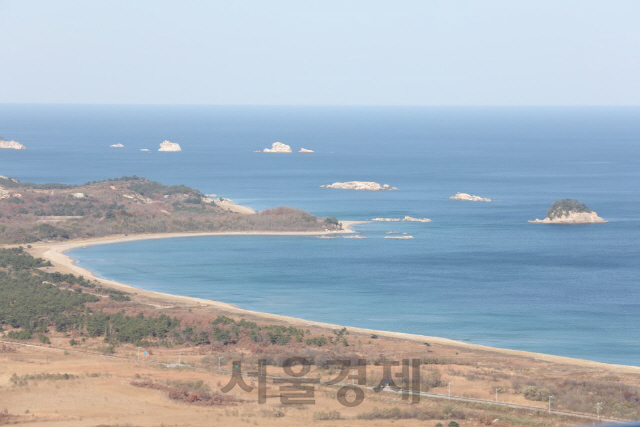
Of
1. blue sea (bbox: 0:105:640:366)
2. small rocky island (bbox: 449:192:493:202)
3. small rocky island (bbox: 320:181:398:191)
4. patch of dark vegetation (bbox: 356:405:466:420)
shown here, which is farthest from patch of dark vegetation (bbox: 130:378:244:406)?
small rocky island (bbox: 320:181:398:191)

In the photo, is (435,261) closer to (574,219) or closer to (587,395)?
(574,219)

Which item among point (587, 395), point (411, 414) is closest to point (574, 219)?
point (587, 395)

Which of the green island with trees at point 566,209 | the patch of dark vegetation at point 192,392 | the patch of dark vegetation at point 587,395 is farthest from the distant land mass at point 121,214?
the patch of dark vegetation at point 587,395

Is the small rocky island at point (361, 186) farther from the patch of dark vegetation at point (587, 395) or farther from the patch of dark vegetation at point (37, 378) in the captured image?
the patch of dark vegetation at point (37, 378)

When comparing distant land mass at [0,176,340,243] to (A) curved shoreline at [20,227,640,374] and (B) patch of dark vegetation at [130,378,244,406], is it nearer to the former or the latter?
(A) curved shoreline at [20,227,640,374]

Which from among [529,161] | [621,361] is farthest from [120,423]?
[529,161]

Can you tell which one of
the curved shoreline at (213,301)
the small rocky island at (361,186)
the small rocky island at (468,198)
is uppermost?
the small rocky island at (361,186)
